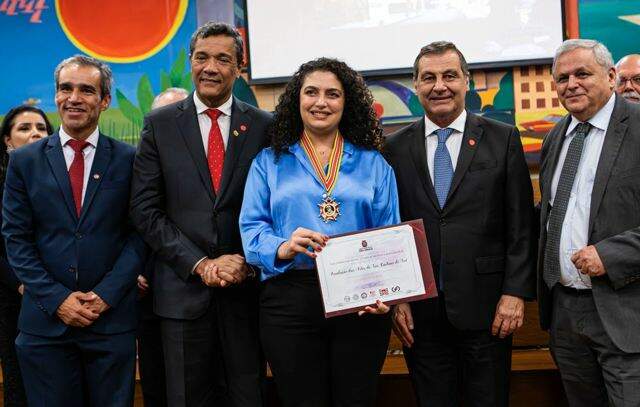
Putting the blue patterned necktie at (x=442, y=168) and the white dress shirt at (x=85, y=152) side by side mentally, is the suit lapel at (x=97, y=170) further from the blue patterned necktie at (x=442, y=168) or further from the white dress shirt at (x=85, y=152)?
the blue patterned necktie at (x=442, y=168)

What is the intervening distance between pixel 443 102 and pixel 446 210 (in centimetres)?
41

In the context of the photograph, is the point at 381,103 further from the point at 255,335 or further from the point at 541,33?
the point at 255,335

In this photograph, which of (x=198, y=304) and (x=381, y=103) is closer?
(x=198, y=304)

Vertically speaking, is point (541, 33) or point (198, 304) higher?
point (541, 33)

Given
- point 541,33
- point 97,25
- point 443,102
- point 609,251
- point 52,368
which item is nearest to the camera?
point 609,251

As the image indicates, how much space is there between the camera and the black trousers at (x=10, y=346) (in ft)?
9.72

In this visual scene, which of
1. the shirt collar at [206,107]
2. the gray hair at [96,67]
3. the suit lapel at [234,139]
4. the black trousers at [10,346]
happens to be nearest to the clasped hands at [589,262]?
the suit lapel at [234,139]

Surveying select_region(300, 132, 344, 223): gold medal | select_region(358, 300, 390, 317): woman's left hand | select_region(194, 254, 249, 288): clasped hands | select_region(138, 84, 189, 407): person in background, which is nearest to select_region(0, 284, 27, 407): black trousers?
select_region(138, 84, 189, 407): person in background

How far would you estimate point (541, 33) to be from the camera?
4547 millimetres

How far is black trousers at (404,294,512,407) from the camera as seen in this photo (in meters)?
2.38

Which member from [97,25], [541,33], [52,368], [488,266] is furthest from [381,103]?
[52,368]

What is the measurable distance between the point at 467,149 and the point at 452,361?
2.54 ft

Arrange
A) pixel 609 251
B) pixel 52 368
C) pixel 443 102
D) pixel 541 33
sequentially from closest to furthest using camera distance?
1. pixel 609 251
2. pixel 52 368
3. pixel 443 102
4. pixel 541 33

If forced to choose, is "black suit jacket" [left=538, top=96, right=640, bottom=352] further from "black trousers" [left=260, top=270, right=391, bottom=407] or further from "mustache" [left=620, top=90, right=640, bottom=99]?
"mustache" [left=620, top=90, right=640, bottom=99]
